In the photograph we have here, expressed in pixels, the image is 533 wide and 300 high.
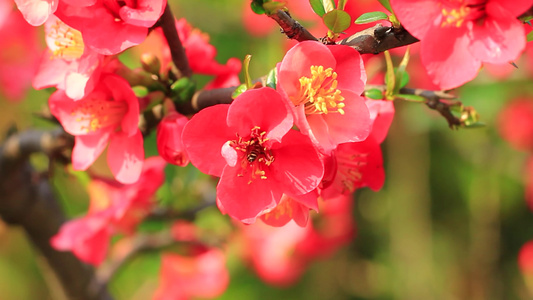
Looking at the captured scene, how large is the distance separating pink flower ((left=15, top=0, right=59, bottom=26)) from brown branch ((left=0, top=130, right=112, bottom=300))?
26cm

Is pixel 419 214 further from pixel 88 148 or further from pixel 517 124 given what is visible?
pixel 88 148

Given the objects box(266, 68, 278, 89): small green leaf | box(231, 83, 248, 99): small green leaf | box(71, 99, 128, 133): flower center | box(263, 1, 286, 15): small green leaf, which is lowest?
box(71, 99, 128, 133): flower center

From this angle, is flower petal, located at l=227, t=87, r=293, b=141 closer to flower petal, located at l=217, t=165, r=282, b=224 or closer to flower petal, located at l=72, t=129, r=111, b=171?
flower petal, located at l=217, t=165, r=282, b=224

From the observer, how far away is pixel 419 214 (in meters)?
1.34

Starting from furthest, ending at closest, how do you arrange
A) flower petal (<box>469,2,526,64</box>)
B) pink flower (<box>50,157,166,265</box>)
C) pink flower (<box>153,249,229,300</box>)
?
pink flower (<box>153,249,229,300</box>), pink flower (<box>50,157,166,265</box>), flower petal (<box>469,2,526,64</box>)

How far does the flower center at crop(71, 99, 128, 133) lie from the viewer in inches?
16.2

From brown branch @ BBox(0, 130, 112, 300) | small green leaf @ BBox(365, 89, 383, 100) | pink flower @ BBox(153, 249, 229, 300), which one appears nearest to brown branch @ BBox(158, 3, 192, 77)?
small green leaf @ BBox(365, 89, 383, 100)

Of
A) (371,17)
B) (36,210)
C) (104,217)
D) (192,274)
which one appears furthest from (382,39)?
(192,274)

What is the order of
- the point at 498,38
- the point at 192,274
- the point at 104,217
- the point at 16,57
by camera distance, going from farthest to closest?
the point at 16,57
the point at 192,274
the point at 104,217
the point at 498,38

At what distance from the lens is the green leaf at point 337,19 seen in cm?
32

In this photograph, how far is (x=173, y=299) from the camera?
1029mm

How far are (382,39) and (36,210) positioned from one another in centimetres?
54

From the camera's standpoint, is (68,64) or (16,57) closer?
(68,64)

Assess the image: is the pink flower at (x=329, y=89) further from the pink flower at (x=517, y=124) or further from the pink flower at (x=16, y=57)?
the pink flower at (x=517, y=124)
